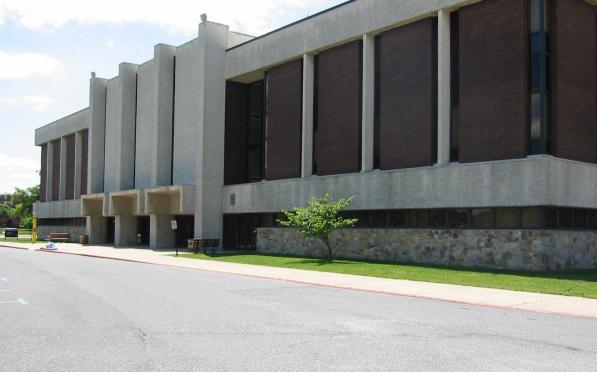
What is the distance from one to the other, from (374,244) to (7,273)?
17319 mm

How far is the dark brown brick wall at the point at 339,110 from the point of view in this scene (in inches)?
1359

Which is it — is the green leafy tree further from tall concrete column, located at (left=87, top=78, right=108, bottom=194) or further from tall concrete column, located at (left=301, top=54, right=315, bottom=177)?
tall concrete column, located at (left=301, top=54, right=315, bottom=177)

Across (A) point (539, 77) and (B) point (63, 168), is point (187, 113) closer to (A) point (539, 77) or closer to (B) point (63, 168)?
(A) point (539, 77)

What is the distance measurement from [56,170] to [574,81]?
217 ft

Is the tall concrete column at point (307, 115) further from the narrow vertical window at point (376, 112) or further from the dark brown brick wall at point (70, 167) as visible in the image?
the dark brown brick wall at point (70, 167)

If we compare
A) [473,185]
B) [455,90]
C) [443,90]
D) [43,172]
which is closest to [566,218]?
[473,185]

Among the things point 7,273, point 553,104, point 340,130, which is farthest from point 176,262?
point 553,104

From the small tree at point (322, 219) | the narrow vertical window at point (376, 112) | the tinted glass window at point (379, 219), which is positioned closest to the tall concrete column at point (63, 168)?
the small tree at point (322, 219)

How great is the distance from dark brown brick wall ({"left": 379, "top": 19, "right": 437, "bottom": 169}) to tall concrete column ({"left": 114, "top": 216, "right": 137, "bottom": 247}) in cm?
3065

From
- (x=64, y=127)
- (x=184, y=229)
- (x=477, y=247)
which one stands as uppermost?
(x=64, y=127)

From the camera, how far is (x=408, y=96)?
102ft

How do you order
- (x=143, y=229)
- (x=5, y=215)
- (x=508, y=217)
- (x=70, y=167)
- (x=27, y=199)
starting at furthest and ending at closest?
(x=5, y=215) → (x=27, y=199) → (x=70, y=167) → (x=143, y=229) → (x=508, y=217)

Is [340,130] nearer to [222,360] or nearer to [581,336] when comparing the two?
[581,336]

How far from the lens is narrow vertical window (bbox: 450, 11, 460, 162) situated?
1146 inches
